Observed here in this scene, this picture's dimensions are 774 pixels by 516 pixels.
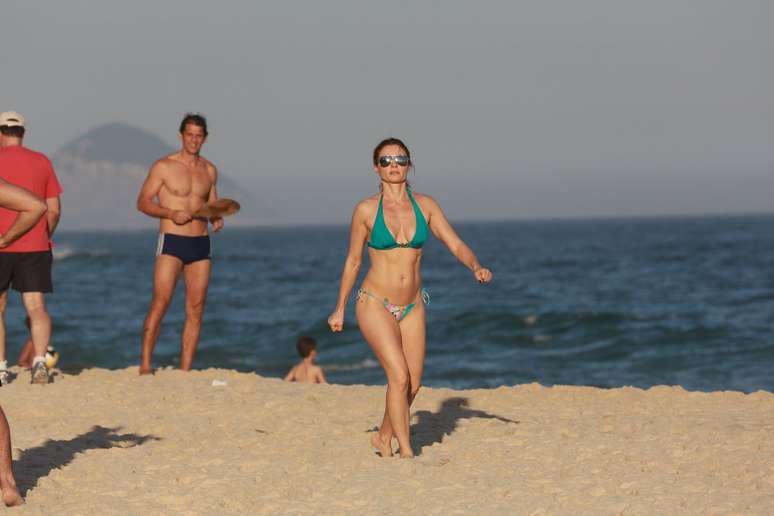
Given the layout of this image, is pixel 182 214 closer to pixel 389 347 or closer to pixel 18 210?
pixel 389 347

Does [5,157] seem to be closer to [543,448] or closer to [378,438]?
[378,438]

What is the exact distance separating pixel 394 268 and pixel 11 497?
2.32 metres

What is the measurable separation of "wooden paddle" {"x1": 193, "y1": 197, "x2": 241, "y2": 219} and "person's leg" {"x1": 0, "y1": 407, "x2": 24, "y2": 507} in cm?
409

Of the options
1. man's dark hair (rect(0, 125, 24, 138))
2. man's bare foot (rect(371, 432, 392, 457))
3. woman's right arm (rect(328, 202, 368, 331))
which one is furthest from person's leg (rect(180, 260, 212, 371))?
woman's right arm (rect(328, 202, 368, 331))

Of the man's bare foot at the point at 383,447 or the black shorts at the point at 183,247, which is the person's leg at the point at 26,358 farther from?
the man's bare foot at the point at 383,447

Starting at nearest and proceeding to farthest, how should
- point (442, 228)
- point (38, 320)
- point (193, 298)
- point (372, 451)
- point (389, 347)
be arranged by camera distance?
point (389, 347), point (442, 228), point (372, 451), point (38, 320), point (193, 298)

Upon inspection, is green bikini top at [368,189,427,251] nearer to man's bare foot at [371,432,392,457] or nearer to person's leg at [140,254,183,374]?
man's bare foot at [371,432,392,457]

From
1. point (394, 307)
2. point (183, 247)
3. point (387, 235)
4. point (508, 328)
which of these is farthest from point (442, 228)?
point (508, 328)

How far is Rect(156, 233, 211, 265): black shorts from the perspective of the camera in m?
9.52

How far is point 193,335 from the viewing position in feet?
33.0

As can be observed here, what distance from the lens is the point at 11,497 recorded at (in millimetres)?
5418

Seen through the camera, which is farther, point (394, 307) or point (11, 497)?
point (394, 307)

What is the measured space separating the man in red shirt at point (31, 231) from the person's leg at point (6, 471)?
11.6 feet

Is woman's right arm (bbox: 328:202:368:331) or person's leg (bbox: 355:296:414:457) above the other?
woman's right arm (bbox: 328:202:368:331)
